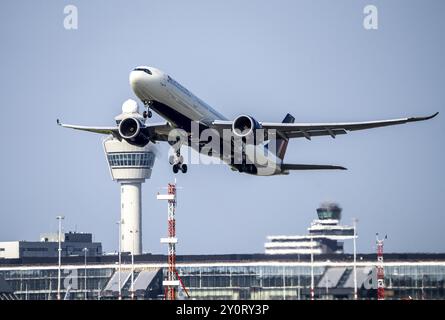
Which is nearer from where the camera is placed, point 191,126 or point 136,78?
point 136,78

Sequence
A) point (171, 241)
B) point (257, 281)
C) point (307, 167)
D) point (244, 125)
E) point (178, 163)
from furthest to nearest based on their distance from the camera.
Result: 1. point (257, 281)
2. point (171, 241)
3. point (307, 167)
4. point (178, 163)
5. point (244, 125)

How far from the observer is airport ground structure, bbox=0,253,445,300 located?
80.6 metres

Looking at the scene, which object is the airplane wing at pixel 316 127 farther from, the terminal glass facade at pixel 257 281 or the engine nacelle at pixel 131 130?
the terminal glass facade at pixel 257 281

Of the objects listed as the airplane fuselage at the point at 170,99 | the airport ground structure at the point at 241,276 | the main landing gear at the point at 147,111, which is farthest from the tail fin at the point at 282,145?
the main landing gear at the point at 147,111

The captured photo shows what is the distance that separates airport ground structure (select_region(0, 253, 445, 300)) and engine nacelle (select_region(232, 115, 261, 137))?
19.8 metres

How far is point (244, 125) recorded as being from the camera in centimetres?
6322

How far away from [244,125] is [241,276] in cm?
3353

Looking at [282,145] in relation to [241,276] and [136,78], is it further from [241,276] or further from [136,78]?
[136,78]

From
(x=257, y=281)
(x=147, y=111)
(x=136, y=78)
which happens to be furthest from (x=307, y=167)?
(x=257, y=281)

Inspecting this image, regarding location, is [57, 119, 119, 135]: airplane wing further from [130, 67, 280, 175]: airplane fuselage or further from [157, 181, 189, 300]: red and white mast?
[157, 181, 189, 300]: red and white mast

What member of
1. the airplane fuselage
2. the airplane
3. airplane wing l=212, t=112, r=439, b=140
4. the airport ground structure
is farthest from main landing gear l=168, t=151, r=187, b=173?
the airport ground structure

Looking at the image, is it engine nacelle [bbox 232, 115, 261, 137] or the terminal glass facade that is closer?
engine nacelle [bbox 232, 115, 261, 137]

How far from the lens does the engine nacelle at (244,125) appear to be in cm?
6262
